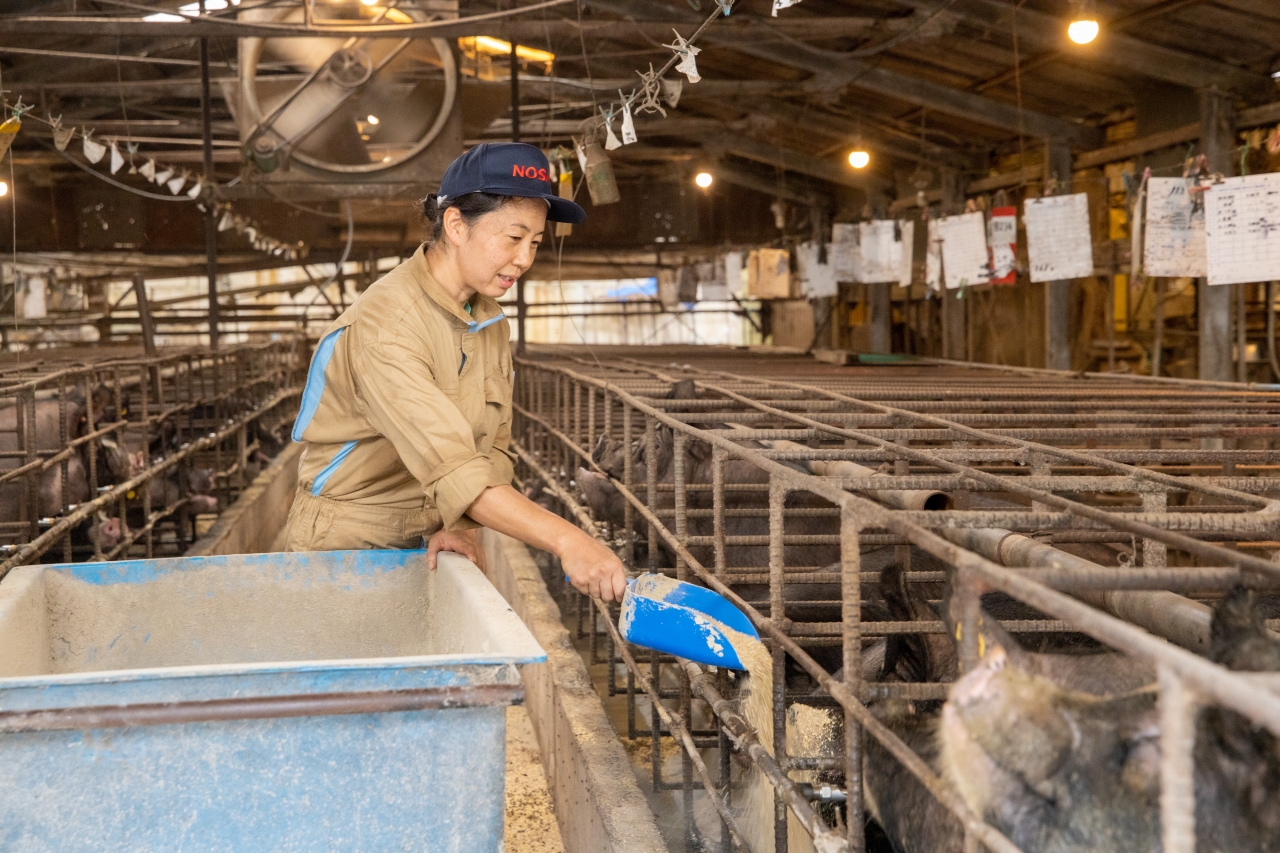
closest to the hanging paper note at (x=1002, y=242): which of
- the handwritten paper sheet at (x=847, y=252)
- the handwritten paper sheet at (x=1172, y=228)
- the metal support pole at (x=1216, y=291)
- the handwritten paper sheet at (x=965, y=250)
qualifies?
the handwritten paper sheet at (x=965, y=250)

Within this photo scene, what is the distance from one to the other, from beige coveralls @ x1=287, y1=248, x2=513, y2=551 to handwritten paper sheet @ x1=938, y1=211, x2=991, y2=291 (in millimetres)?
5571

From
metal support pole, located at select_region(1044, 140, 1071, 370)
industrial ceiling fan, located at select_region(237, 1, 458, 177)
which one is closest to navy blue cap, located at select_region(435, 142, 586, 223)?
industrial ceiling fan, located at select_region(237, 1, 458, 177)

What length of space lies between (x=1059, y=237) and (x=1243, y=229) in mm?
1858

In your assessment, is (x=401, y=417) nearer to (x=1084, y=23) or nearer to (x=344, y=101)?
(x=1084, y=23)

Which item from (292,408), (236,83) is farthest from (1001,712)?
(292,408)

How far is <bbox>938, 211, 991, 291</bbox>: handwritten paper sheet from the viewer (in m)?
8.09

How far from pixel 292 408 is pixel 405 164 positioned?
7.93 meters

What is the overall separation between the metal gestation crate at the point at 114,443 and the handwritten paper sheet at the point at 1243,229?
5.28 m

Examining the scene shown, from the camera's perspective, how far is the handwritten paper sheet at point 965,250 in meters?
8.09

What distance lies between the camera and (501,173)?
2.80 metres

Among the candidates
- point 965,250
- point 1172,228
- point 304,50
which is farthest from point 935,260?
point 304,50

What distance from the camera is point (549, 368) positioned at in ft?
23.4

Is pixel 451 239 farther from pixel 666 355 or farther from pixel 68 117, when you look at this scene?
pixel 68 117

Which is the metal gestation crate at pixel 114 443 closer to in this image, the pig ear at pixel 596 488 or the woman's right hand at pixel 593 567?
the pig ear at pixel 596 488
